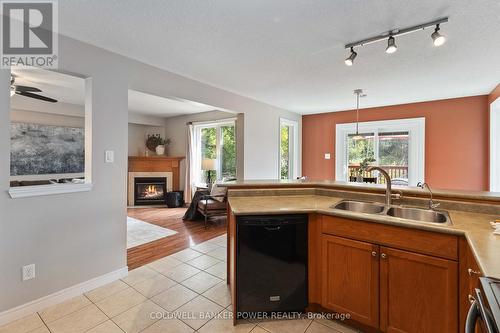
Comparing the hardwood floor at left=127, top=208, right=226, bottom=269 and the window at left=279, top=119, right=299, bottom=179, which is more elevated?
the window at left=279, top=119, right=299, bottom=179

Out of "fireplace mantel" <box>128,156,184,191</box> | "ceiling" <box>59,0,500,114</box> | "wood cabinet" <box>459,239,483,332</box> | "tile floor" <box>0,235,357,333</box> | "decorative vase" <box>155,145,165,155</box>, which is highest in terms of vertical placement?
"ceiling" <box>59,0,500,114</box>

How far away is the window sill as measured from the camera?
1900 mm

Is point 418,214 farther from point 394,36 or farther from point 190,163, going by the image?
point 190,163

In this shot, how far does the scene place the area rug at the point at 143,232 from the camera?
3.66m

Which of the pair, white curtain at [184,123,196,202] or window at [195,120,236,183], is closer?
window at [195,120,236,183]

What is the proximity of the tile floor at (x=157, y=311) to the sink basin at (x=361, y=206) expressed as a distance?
3.22ft

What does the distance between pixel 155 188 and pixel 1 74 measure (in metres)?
5.03

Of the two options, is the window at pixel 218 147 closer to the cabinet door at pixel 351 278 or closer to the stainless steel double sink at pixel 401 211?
the stainless steel double sink at pixel 401 211

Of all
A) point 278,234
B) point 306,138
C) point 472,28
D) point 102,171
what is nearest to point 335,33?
point 472,28

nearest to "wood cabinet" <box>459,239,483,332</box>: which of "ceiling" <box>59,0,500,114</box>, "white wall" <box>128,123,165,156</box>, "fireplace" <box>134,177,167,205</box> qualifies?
"ceiling" <box>59,0,500,114</box>

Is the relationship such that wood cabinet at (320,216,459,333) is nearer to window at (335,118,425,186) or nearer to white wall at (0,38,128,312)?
white wall at (0,38,128,312)

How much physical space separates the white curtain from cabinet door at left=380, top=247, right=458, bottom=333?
546 centimetres

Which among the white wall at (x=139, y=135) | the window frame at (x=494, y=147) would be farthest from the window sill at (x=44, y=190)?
the window frame at (x=494, y=147)

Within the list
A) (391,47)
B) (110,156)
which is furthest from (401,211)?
(110,156)
